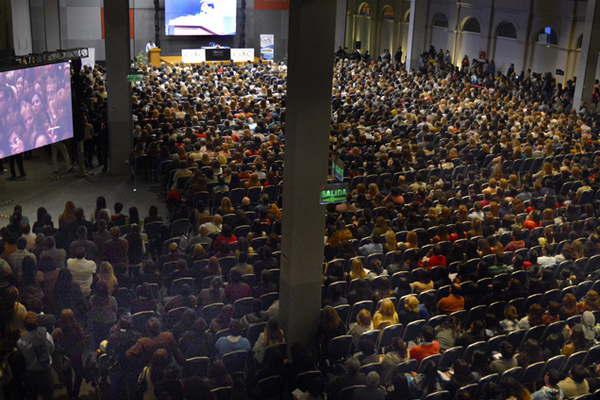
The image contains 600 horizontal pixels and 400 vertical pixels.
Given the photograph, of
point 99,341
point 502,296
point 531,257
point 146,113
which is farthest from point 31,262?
point 146,113

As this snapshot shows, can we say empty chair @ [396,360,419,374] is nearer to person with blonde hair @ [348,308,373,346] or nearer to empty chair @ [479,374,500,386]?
empty chair @ [479,374,500,386]

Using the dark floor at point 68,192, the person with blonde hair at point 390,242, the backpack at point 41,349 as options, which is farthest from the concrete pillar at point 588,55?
the backpack at point 41,349

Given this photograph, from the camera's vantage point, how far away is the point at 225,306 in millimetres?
10469

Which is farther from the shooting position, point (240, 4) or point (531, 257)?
point (240, 4)

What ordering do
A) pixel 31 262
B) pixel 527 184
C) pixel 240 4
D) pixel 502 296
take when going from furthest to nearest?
pixel 240 4, pixel 527 184, pixel 502 296, pixel 31 262

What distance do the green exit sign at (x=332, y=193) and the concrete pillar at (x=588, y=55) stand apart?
2107 cm

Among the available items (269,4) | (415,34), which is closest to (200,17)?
(269,4)

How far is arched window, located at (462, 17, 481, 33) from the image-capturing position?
40250 mm

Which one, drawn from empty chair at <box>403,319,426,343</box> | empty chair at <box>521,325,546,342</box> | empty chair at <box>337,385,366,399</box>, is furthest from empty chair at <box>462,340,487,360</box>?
empty chair at <box>337,385,366,399</box>

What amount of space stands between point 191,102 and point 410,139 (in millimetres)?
8217

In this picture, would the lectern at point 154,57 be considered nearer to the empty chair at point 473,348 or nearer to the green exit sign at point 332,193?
the green exit sign at point 332,193

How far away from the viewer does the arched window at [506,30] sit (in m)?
37.5

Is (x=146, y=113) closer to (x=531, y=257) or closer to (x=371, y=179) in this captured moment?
(x=371, y=179)

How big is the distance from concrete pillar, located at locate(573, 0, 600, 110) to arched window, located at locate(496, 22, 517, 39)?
25.3 feet
